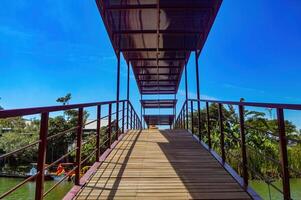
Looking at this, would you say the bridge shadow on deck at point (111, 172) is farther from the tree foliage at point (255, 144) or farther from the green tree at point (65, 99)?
the green tree at point (65, 99)

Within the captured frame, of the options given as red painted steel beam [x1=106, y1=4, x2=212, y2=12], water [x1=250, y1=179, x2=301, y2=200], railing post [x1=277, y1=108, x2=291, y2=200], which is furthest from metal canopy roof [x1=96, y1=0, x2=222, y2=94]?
water [x1=250, y1=179, x2=301, y2=200]

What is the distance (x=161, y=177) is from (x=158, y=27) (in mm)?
3636

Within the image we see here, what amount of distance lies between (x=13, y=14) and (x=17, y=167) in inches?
1387

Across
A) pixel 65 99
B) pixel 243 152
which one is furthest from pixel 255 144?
pixel 65 99

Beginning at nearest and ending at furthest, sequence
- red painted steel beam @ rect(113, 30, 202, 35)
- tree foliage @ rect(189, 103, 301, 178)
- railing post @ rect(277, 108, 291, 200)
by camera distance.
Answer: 1. railing post @ rect(277, 108, 291, 200)
2. red painted steel beam @ rect(113, 30, 202, 35)
3. tree foliage @ rect(189, 103, 301, 178)

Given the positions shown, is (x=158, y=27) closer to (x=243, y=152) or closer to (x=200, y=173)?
(x=200, y=173)

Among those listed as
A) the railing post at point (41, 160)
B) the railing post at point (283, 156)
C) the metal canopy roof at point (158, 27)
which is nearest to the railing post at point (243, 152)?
the railing post at point (283, 156)

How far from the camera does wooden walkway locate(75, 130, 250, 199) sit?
3.01 metres

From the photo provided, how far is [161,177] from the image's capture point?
3.60 metres

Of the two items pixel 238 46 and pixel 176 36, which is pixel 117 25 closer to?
pixel 176 36

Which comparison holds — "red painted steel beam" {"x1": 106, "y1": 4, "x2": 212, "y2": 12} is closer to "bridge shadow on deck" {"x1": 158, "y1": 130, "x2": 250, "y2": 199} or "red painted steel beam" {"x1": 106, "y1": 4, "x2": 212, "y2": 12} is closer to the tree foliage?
"bridge shadow on deck" {"x1": 158, "y1": 130, "x2": 250, "y2": 199}

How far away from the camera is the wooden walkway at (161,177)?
3.01 metres

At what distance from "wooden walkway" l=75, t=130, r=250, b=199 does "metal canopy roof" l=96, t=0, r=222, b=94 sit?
2.53 m

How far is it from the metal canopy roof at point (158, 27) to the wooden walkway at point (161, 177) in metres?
2.53
